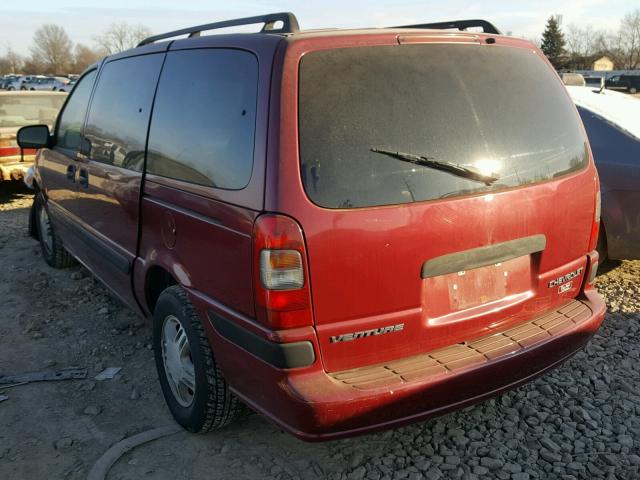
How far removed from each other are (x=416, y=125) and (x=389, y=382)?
3.37 ft

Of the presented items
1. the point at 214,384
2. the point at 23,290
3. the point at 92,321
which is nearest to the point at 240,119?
the point at 214,384

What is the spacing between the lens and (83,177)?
13.7ft

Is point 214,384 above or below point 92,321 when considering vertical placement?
above

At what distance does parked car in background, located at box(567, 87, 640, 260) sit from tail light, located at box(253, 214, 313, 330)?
3.14 metres

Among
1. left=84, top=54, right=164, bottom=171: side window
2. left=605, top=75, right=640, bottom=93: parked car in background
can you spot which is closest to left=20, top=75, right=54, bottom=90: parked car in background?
left=605, top=75, right=640, bottom=93: parked car in background

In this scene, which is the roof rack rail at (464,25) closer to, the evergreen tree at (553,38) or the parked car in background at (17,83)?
the parked car in background at (17,83)

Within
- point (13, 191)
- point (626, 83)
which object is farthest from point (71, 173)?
point (626, 83)

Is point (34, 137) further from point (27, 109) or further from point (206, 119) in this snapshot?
point (27, 109)

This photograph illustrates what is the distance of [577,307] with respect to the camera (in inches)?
119

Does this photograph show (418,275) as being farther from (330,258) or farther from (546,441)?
(546,441)

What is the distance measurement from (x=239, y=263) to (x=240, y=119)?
0.60m

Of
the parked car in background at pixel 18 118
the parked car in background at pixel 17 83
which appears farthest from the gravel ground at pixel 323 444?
the parked car in background at pixel 17 83

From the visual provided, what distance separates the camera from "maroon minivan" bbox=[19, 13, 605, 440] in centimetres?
226

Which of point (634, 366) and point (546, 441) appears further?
point (634, 366)
